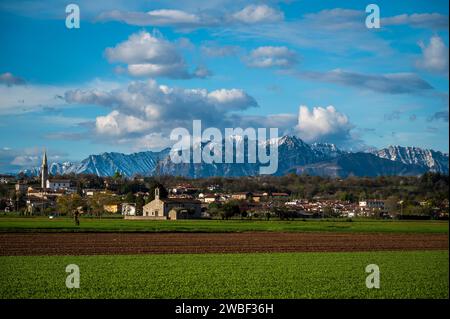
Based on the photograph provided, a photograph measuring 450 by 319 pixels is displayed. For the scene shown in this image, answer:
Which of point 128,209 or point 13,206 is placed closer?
point 13,206

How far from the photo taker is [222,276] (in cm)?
3039

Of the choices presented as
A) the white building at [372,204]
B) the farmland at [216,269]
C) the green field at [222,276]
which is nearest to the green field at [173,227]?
the farmland at [216,269]

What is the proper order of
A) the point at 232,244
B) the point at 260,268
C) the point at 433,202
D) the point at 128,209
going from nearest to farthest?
the point at 260,268 < the point at 232,244 < the point at 433,202 < the point at 128,209

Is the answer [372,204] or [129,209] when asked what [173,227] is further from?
[372,204]

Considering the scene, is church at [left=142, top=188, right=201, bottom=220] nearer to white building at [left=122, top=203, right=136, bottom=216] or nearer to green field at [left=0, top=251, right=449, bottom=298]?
white building at [left=122, top=203, right=136, bottom=216]

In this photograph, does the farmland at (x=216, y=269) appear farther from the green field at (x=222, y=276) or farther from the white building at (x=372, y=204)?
the white building at (x=372, y=204)

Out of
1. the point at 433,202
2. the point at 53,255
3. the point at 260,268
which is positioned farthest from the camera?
the point at 433,202

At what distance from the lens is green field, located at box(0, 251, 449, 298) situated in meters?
25.1

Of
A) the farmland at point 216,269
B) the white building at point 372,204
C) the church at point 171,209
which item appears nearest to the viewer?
the farmland at point 216,269

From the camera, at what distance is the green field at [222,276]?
25094 mm
